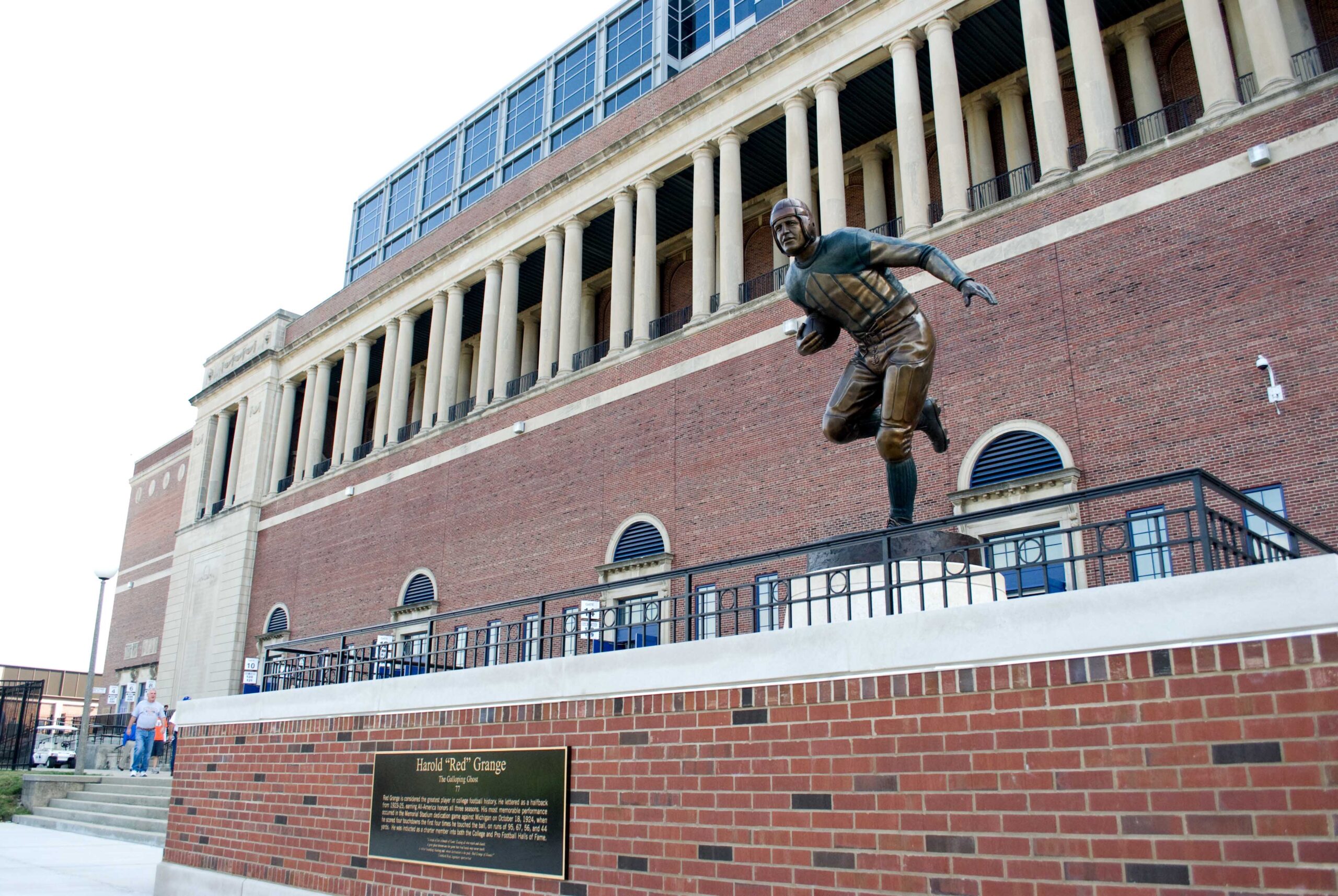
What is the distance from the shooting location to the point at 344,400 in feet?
112

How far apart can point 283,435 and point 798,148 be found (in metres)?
→ 23.6

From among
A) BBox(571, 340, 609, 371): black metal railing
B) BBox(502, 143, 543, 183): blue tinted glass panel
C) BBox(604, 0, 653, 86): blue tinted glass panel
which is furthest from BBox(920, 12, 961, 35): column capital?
BBox(502, 143, 543, 183): blue tinted glass panel

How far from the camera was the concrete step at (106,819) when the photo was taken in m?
18.6

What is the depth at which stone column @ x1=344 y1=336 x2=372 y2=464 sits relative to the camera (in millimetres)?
33000

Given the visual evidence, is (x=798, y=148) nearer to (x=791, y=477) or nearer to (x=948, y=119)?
(x=948, y=119)

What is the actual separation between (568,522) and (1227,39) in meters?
16.1

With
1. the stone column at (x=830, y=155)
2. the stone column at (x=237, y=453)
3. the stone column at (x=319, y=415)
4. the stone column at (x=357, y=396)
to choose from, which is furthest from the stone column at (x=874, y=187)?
the stone column at (x=237, y=453)

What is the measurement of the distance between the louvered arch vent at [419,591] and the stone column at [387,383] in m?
5.27

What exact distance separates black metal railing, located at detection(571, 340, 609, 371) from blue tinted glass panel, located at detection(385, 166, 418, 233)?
16.1m

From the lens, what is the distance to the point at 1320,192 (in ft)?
46.9

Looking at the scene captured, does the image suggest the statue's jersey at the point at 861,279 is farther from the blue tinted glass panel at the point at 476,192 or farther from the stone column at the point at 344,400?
the blue tinted glass panel at the point at 476,192

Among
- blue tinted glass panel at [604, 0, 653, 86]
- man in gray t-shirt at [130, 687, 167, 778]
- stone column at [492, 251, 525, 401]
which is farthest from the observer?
blue tinted glass panel at [604, 0, 653, 86]

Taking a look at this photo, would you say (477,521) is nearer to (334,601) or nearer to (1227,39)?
(334,601)

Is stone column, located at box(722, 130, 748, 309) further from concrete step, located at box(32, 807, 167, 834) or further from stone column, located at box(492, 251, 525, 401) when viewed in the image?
concrete step, located at box(32, 807, 167, 834)
